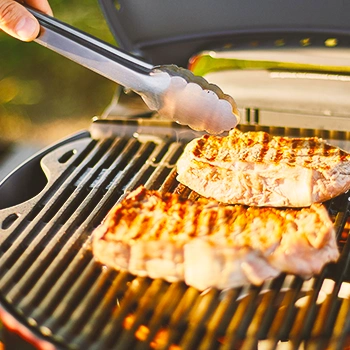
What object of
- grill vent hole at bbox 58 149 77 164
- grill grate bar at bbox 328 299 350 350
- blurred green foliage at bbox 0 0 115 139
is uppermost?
blurred green foliage at bbox 0 0 115 139

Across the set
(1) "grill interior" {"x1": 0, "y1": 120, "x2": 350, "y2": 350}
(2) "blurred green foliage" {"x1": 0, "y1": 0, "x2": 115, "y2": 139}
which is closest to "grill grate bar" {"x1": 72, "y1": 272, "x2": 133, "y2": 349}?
(1) "grill interior" {"x1": 0, "y1": 120, "x2": 350, "y2": 350}

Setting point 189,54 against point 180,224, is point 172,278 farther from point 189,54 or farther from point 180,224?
point 189,54

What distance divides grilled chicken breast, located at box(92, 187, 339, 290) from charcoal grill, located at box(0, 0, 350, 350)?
0.07 metres

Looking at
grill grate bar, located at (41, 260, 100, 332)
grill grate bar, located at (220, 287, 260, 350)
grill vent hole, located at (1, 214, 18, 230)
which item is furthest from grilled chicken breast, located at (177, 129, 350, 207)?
grill vent hole, located at (1, 214, 18, 230)

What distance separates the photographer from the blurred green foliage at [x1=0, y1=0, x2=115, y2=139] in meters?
5.17

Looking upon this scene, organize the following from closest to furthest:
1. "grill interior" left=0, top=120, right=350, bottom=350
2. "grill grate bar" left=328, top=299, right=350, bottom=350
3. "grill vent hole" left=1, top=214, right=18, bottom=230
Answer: "grill grate bar" left=328, top=299, right=350, bottom=350 < "grill interior" left=0, top=120, right=350, bottom=350 < "grill vent hole" left=1, top=214, right=18, bottom=230

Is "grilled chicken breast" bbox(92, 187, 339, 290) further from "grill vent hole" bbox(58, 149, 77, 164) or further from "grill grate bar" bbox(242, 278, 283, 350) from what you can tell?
"grill vent hole" bbox(58, 149, 77, 164)

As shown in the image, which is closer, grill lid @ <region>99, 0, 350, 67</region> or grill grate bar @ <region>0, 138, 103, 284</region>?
grill grate bar @ <region>0, 138, 103, 284</region>

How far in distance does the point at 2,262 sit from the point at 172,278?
67cm

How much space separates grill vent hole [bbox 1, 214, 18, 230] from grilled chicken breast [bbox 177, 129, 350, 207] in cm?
73

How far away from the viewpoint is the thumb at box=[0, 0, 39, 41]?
7.95 feet

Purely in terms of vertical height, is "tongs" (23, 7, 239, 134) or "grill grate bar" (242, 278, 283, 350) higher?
"tongs" (23, 7, 239, 134)

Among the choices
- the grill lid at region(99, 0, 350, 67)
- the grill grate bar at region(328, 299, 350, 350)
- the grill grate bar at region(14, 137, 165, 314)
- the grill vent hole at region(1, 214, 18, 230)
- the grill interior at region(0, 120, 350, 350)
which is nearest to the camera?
the grill grate bar at region(328, 299, 350, 350)

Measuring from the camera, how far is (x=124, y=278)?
225 cm
